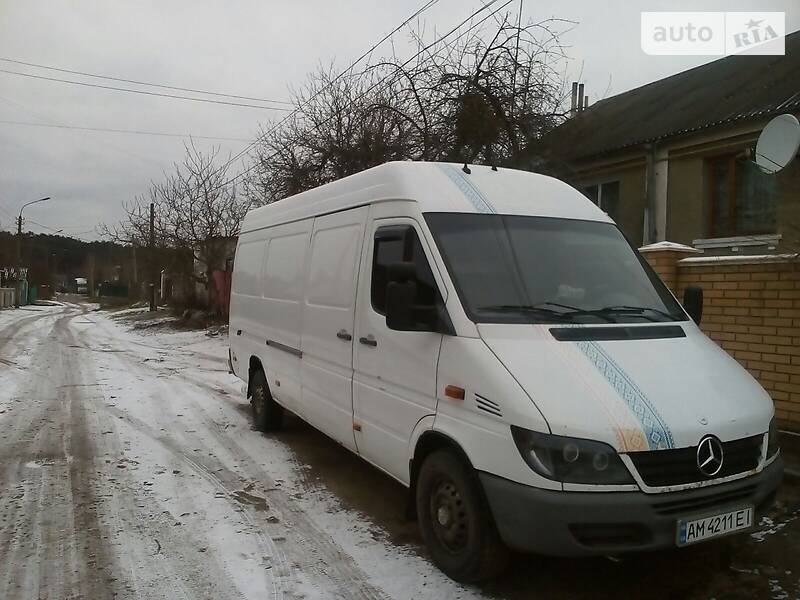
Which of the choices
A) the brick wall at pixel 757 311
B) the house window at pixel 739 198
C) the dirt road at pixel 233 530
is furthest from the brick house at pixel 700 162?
the dirt road at pixel 233 530

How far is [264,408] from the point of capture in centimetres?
688

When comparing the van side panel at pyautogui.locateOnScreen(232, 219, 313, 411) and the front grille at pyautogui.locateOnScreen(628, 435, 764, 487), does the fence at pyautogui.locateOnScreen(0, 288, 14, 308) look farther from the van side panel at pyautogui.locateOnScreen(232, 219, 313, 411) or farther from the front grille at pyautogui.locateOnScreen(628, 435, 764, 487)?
the front grille at pyautogui.locateOnScreen(628, 435, 764, 487)

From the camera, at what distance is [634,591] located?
11.3 ft

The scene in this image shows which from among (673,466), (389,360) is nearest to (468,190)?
(389,360)

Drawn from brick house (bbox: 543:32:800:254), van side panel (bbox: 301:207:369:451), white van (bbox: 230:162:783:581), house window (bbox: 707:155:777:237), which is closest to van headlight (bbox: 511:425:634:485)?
white van (bbox: 230:162:783:581)

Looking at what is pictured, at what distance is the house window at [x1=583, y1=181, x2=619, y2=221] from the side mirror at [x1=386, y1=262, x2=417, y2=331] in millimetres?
12155

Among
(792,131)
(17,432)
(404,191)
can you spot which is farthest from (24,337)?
(792,131)

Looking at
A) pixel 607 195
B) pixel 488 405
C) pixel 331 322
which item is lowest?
pixel 488 405

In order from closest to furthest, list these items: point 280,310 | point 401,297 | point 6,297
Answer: point 401,297 → point 280,310 → point 6,297

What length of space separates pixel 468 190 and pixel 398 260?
67 centimetres

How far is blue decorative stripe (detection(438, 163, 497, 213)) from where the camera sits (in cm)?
415

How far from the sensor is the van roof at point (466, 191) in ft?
13.6

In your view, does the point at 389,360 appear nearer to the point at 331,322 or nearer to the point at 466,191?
the point at 331,322

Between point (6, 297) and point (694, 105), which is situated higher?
point (694, 105)
